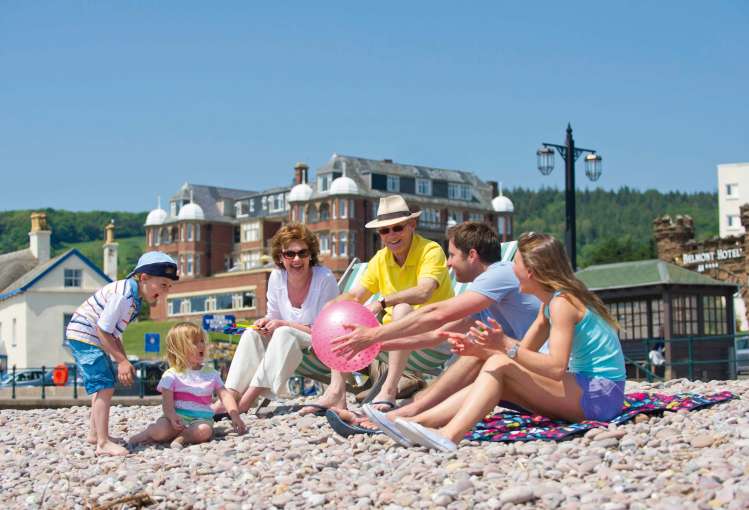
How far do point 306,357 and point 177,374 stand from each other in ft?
4.13

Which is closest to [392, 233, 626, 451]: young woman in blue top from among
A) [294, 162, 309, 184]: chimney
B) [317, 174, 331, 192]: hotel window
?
[317, 174, 331, 192]: hotel window

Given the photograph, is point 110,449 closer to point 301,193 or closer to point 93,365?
point 93,365

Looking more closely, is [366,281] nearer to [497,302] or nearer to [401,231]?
[401,231]

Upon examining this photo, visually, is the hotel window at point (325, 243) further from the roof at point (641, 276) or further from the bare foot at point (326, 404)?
the bare foot at point (326, 404)

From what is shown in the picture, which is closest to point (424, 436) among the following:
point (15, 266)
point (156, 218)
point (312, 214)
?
point (15, 266)

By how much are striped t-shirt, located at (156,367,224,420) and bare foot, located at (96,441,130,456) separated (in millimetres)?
504

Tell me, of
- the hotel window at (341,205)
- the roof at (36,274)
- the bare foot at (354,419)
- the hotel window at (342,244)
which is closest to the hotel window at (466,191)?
the hotel window at (341,205)

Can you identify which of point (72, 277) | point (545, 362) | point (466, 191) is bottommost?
point (545, 362)

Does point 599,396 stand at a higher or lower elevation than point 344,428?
higher

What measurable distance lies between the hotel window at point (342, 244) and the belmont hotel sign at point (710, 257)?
39038 mm

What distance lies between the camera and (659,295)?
28.6 metres

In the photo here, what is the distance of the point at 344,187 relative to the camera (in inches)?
3327

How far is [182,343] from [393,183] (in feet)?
269

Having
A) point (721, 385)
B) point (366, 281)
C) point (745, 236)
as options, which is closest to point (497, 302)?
point (366, 281)
